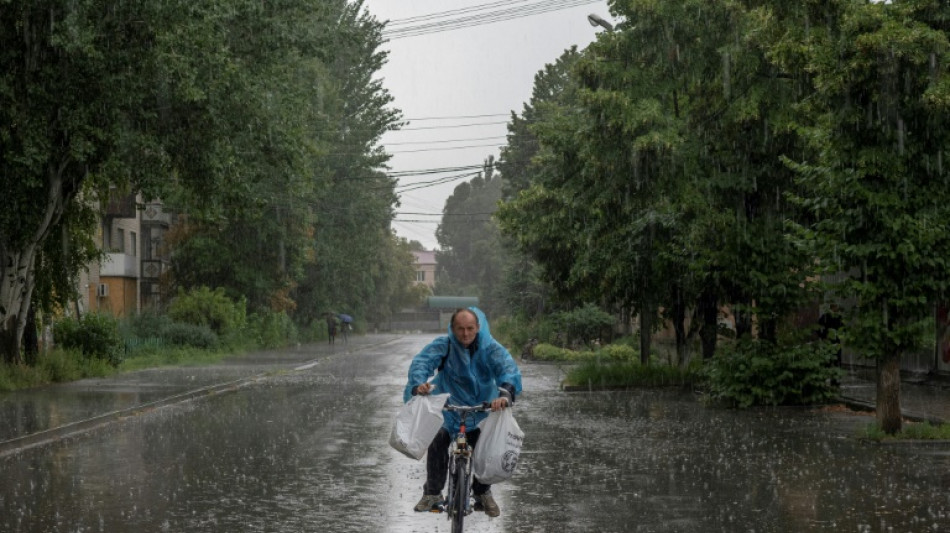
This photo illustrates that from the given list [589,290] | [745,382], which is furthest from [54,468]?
[589,290]

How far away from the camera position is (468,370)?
786 cm

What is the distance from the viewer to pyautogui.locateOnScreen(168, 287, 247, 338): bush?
48188 millimetres

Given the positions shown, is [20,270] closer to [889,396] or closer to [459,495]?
[889,396]

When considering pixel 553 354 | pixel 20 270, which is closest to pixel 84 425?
pixel 20 270

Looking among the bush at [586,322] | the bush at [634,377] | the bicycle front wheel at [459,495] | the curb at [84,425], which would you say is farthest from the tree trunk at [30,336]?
the bush at [586,322]

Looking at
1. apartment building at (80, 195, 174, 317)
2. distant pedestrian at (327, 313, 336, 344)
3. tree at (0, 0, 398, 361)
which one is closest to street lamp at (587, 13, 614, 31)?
tree at (0, 0, 398, 361)

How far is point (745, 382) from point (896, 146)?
6738mm

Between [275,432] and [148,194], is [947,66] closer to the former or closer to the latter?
[275,432]

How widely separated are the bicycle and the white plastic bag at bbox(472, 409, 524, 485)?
12 centimetres

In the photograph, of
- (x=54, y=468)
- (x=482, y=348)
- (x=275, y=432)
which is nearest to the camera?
(x=482, y=348)

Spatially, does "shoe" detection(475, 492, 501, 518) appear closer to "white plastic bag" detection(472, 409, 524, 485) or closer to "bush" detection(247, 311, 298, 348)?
"white plastic bag" detection(472, 409, 524, 485)

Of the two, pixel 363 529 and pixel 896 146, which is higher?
pixel 896 146

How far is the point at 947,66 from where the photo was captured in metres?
13.9

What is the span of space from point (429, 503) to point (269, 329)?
51.3 m
